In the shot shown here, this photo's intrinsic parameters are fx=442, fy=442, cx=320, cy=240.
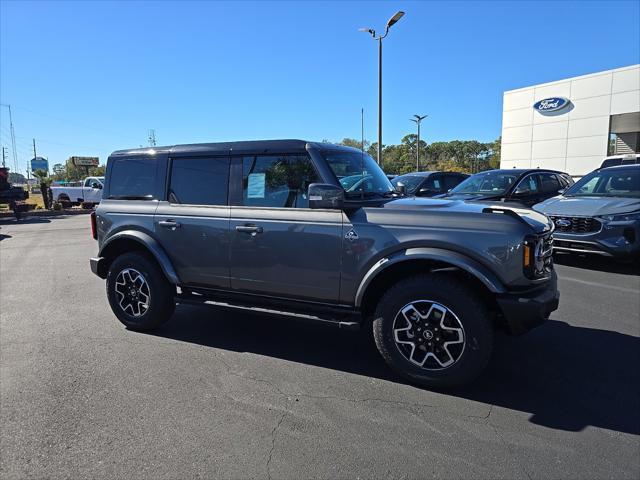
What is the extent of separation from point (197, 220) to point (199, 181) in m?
0.43

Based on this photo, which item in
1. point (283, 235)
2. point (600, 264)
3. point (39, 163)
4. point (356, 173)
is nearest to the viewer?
point (283, 235)

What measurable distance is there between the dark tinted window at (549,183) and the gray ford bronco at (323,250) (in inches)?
281

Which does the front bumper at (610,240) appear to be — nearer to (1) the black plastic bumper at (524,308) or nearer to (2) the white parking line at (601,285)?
(2) the white parking line at (601,285)

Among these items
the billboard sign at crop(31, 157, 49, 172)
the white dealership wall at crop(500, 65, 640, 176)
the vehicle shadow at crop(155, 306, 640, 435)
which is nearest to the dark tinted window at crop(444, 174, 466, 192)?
the vehicle shadow at crop(155, 306, 640, 435)

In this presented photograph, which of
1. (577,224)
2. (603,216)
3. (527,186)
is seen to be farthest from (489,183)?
(603,216)

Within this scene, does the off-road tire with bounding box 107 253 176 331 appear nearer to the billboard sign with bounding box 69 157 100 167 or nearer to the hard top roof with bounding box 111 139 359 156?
the hard top roof with bounding box 111 139 359 156

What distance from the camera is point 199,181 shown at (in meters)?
4.46

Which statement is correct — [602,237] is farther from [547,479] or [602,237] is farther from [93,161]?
[93,161]

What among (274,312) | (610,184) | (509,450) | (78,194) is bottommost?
(509,450)

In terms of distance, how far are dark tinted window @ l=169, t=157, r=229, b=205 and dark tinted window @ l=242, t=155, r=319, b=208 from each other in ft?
0.81

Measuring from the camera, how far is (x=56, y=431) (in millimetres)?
2912

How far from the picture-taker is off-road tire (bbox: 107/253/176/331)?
4.60m

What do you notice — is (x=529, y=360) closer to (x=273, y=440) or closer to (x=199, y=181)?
(x=273, y=440)

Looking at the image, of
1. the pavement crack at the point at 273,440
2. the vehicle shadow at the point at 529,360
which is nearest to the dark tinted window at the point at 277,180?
the vehicle shadow at the point at 529,360
